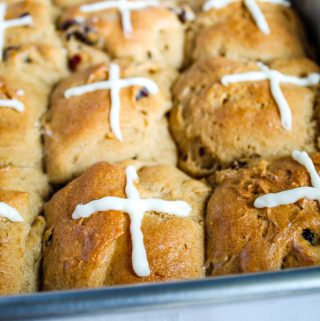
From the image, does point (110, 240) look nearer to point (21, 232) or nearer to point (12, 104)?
A: point (21, 232)

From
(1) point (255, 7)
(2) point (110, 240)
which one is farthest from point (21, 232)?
(1) point (255, 7)

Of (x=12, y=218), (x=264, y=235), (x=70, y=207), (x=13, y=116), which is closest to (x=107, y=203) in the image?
(x=70, y=207)

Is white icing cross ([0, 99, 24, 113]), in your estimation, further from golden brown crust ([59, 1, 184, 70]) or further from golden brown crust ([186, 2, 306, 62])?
golden brown crust ([186, 2, 306, 62])

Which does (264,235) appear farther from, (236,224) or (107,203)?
(107,203)

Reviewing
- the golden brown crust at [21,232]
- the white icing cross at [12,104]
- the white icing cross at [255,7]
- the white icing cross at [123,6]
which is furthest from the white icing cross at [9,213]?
the white icing cross at [255,7]

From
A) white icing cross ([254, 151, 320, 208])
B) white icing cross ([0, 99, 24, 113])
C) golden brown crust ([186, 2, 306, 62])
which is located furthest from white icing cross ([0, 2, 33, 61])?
white icing cross ([254, 151, 320, 208])
